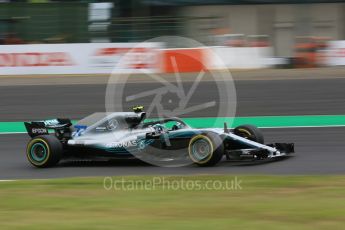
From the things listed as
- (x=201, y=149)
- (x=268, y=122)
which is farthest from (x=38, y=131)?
(x=268, y=122)

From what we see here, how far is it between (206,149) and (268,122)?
16.7 ft

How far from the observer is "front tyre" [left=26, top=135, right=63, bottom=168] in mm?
9188

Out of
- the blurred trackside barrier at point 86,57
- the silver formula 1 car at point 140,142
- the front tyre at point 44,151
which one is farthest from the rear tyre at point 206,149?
the blurred trackside barrier at point 86,57

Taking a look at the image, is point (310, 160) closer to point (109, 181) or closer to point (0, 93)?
point (109, 181)

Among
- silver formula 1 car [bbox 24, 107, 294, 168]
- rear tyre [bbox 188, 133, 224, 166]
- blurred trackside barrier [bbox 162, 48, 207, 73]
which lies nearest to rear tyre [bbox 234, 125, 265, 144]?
silver formula 1 car [bbox 24, 107, 294, 168]

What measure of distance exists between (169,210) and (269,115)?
27.8 feet

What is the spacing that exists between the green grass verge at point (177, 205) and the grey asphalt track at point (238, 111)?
0.84 metres

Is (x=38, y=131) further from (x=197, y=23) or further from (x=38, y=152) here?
(x=197, y=23)

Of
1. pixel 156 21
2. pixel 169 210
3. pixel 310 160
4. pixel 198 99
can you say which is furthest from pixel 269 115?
pixel 156 21

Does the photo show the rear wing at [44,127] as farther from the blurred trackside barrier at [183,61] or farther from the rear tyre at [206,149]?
the blurred trackside barrier at [183,61]

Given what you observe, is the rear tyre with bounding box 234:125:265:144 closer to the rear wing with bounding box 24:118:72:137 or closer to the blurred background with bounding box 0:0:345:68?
the rear wing with bounding box 24:118:72:137

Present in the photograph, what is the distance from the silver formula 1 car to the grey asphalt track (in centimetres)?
17

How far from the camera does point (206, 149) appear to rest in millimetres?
8727

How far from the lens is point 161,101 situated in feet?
53.5
